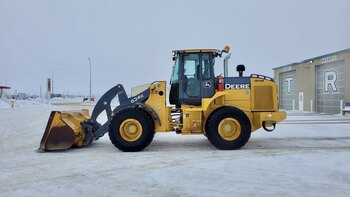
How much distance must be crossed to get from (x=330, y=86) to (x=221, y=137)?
21559 millimetres

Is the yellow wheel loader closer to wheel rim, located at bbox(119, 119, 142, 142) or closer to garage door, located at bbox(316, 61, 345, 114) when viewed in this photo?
wheel rim, located at bbox(119, 119, 142, 142)

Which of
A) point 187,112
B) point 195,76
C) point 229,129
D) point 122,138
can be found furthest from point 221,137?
point 122,138

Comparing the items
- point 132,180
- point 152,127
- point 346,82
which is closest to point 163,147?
point 152,127

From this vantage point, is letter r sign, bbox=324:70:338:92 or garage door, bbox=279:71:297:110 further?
garage door, bbox=279:71:297:110

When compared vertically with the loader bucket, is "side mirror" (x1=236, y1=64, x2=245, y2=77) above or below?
above

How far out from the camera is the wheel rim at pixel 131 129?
9.02m

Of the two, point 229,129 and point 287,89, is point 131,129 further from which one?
point 287,89

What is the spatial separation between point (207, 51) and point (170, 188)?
16.3 feet

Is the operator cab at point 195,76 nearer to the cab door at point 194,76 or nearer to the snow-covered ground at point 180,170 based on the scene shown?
the cab door at point 194,76

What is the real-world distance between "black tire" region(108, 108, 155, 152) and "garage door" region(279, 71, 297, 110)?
27688 millimetres

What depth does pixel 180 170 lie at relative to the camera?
6676 millimetres

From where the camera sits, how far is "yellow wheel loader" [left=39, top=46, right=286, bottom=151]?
902 centimetres

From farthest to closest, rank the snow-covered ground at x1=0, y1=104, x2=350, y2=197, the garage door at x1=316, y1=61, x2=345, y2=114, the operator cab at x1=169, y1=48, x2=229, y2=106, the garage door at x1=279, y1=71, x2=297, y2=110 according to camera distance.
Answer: the garage door at x1=279, y1=71, x2=297, y2=110, the garage door at x1=316, y1=61, x2=345, y2=114, the operator cab at x1=169, y1=48, x2=229, y2=106, the snow-covered ground at x1=0, y1=104, x2=350, y2=197

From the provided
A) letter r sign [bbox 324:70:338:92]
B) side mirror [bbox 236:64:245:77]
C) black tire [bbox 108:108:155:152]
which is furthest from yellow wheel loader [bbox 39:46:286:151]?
letter r sign [bbox 324:70:338:92]
